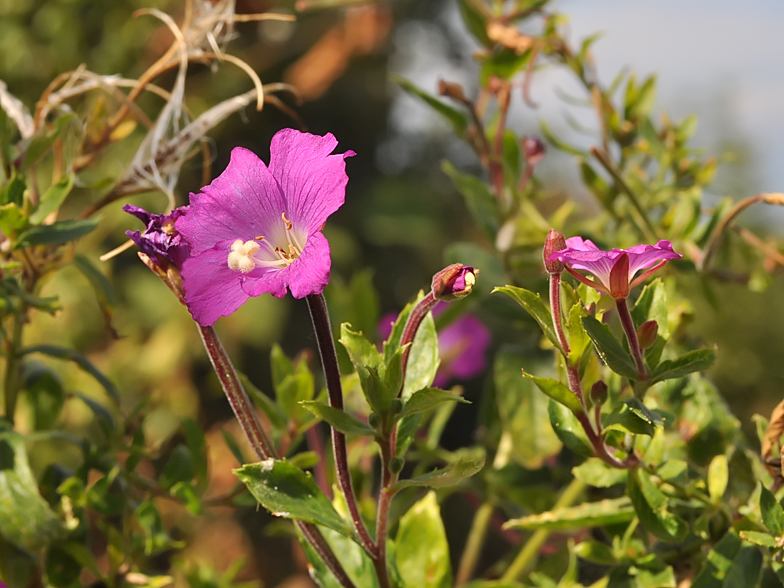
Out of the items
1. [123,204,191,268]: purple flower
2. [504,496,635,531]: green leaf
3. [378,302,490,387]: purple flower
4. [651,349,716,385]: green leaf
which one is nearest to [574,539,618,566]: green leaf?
[504,496,635,531]: green leaf

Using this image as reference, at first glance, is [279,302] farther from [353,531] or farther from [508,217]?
[353,531]

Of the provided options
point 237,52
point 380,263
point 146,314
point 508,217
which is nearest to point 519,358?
point 508,217

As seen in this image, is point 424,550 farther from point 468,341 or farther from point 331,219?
point 331,219

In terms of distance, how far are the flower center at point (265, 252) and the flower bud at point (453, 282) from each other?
0.18 feet

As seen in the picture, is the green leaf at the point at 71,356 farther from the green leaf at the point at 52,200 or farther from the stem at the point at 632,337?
the stem at the point at 632,337

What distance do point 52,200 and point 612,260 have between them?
0.26 m

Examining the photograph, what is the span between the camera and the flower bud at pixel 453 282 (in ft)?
0.84

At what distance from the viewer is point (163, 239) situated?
266mm

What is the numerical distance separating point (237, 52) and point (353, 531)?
1.49 meters

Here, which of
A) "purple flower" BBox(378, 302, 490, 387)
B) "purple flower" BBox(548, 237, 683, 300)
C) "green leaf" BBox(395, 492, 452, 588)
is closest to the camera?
"purple flower" BBox(548, 237, 683, 300)

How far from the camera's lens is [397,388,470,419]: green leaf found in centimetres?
25


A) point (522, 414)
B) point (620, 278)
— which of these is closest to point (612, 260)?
point (620, 278)

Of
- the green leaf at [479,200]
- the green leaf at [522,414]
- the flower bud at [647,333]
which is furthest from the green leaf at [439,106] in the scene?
the flower bud at [647,333]

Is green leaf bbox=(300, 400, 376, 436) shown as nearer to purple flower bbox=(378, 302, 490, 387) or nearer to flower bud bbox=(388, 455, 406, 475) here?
flower bud bbox=(388, 455, 406, 475)
